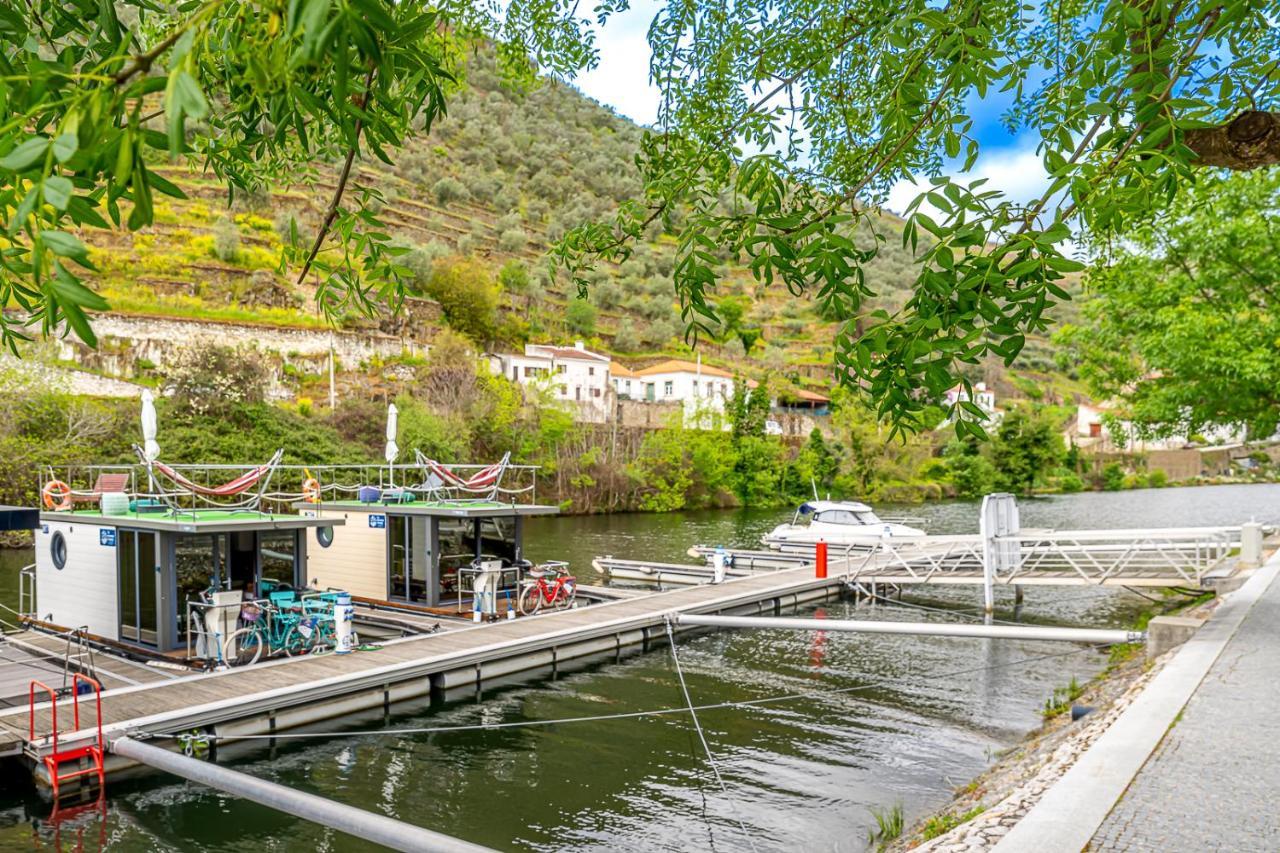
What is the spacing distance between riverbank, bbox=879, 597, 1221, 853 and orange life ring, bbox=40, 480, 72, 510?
15.5m

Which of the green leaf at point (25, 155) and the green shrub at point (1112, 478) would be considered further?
the green shrub at point (1112, 478)

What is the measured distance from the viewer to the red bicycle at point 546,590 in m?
18.1

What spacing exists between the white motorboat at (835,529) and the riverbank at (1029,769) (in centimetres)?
1457

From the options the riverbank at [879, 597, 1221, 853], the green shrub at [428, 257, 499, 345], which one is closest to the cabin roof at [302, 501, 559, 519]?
the riverbank at [879, 597, 1221, 853]

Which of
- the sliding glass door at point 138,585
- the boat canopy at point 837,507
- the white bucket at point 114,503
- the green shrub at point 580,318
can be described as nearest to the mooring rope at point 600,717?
the sliding glass door at point 138,585

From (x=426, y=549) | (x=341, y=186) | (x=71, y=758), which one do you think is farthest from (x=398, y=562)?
(x=341, y=186)

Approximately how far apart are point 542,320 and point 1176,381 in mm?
60340

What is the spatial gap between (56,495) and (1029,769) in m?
16.7

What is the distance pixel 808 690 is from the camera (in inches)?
570

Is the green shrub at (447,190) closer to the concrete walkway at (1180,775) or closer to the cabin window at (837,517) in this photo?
the cabin window at (837,517)

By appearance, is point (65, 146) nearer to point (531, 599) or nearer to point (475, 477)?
point (475, 477)

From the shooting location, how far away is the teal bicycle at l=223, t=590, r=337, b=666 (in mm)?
13305

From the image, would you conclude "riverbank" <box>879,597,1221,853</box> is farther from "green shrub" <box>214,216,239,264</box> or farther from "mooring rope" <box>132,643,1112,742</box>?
"green shrub" <box>214,216,239,264</box>

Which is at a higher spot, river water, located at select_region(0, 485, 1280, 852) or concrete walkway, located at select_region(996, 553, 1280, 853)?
concrete walkway, located at select_region(996, 553, 1280, 853)
